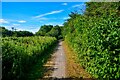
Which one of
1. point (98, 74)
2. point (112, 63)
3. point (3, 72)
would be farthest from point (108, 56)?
point (3, 72)

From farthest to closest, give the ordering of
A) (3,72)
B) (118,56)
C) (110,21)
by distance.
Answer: (3,72) → (110,21) → (118,56)

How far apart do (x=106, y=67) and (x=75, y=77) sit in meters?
4.60

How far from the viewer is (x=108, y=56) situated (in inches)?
402

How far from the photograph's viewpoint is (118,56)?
10148 mm

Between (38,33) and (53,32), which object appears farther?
(38,33)

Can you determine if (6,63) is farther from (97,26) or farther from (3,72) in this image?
(97,26)

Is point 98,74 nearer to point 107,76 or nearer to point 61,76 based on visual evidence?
point 107,76

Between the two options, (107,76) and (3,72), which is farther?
(3,72)

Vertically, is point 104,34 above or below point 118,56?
above

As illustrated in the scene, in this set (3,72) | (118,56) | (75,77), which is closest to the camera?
(118,56)

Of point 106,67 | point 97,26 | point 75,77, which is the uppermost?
point 97,26

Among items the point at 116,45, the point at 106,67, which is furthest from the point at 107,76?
the point at 116,45

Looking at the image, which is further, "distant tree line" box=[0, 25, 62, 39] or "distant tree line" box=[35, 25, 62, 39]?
"distant tree line" box=[35, 25, 62, 39]

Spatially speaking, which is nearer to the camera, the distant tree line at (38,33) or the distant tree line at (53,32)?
the distant tree line at (38,33)
